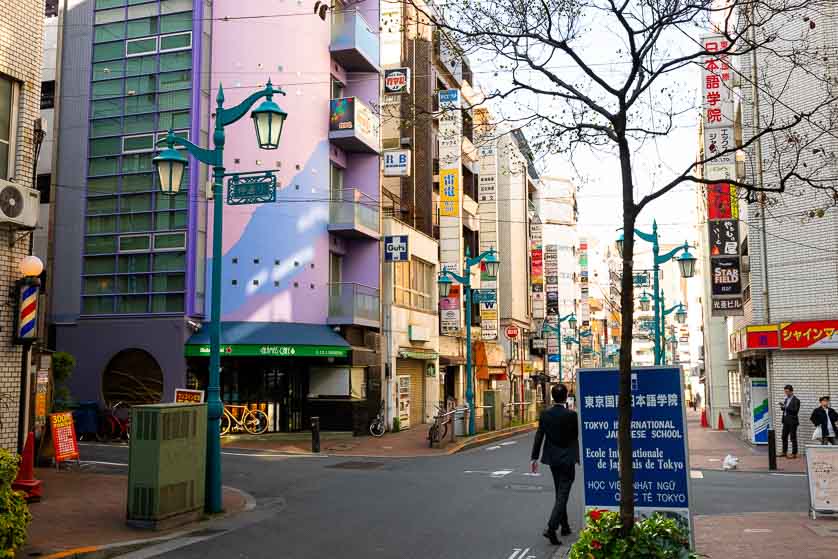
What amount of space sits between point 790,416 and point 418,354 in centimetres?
1702

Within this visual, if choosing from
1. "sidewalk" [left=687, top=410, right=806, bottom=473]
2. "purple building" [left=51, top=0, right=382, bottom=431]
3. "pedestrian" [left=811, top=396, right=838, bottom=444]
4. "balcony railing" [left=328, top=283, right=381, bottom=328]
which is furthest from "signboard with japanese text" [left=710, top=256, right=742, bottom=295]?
"purple building" [left=51, top=0, right=382, bottom=431]

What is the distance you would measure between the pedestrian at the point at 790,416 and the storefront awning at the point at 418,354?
1554 cm

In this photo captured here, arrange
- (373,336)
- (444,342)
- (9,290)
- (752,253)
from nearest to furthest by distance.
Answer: (9,290), (752,253), (373,336), (444,342)

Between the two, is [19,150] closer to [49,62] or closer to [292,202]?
[292,202]

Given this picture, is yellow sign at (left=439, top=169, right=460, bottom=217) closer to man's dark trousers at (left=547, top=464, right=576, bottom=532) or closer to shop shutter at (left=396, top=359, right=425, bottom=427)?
shop shutter at (left=396, top=359, right=425, bottom=427)

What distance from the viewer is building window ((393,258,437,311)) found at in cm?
3419

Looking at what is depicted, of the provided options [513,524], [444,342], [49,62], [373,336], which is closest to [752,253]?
[373,336]

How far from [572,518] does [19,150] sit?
414 inches

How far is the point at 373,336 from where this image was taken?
1230 inches

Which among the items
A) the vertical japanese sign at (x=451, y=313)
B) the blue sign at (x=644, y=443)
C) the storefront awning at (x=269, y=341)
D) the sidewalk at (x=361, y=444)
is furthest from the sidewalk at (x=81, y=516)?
the vertical japanese sign at (x=451, y=313)

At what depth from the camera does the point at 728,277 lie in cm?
2550

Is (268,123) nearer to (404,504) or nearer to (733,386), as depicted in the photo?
(404,504)

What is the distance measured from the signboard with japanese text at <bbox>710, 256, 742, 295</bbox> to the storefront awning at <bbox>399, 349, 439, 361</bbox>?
12918 mm

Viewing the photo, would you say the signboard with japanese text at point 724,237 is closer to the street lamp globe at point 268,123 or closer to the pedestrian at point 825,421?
the pedestrian at point 825,421
